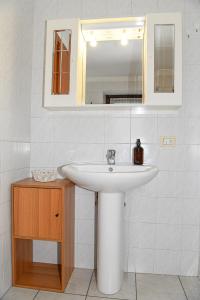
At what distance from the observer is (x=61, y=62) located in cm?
180

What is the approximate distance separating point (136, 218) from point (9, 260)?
0.98 metres

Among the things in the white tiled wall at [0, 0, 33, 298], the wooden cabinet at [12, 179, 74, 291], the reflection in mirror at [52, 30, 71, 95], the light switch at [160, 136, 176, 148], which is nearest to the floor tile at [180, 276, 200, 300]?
the wooden cabinet at [12, 179, 74, 291]

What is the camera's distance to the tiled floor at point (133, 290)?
1.54m

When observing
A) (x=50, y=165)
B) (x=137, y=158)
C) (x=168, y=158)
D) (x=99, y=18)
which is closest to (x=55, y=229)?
(x=50, y=165)

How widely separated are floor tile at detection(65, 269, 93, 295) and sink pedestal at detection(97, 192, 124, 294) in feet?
0.49

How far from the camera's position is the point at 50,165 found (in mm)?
1914

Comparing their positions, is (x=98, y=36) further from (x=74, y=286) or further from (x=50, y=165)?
(x=74, y=286)

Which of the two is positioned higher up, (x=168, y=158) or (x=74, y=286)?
(x=168, y=158)

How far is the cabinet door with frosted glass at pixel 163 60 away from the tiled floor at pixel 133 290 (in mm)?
1315

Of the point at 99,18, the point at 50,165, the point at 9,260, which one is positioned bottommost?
the point at 9,260

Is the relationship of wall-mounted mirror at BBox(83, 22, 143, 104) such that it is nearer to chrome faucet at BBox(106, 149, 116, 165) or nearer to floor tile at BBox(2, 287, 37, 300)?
chrome faucet at BBox(106, 149, 116, 165)

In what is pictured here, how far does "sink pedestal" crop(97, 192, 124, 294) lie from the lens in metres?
1.54

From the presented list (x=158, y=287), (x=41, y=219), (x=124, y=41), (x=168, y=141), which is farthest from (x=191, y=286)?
(x=124, y=41)

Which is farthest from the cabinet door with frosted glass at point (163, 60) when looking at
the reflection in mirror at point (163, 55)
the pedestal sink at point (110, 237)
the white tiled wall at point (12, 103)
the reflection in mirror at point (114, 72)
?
the white tiled wall at point (12, 103)
